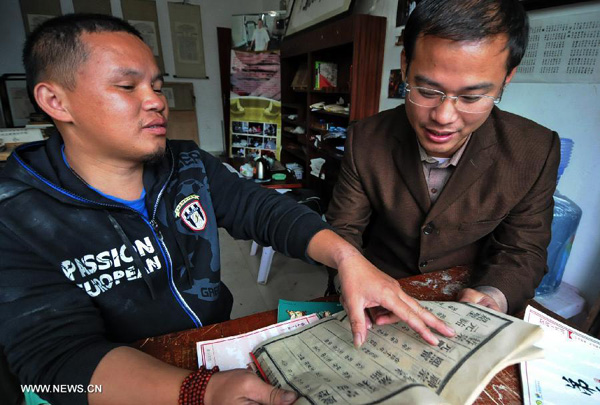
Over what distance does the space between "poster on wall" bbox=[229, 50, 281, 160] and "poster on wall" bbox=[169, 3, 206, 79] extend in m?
1.31

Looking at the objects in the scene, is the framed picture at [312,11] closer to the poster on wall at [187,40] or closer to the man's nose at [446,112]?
the man's nose at [446,112]

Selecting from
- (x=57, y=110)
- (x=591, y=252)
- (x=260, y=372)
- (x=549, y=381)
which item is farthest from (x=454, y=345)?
(x=591, y=252)

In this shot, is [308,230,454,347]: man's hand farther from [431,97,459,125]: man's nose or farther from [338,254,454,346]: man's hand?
[431,97,459,125]: man's nose

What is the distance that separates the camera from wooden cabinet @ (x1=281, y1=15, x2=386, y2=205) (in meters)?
2.17

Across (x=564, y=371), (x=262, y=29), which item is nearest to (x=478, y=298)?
(x=564, y=371)

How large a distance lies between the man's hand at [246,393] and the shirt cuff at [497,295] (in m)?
0.60

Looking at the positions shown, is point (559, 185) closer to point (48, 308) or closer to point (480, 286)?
point (480, 286)

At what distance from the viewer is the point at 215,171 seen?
1.07 metres

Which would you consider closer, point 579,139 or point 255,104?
point 579,139

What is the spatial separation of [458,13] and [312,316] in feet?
2.59

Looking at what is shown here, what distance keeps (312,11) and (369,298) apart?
291 centimetres

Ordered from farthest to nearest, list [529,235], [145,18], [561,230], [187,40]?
[187,40] < [145,18] < [561,230] < [529,235]

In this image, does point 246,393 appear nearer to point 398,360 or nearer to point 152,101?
point 398,360

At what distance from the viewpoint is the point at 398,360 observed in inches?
20.8
